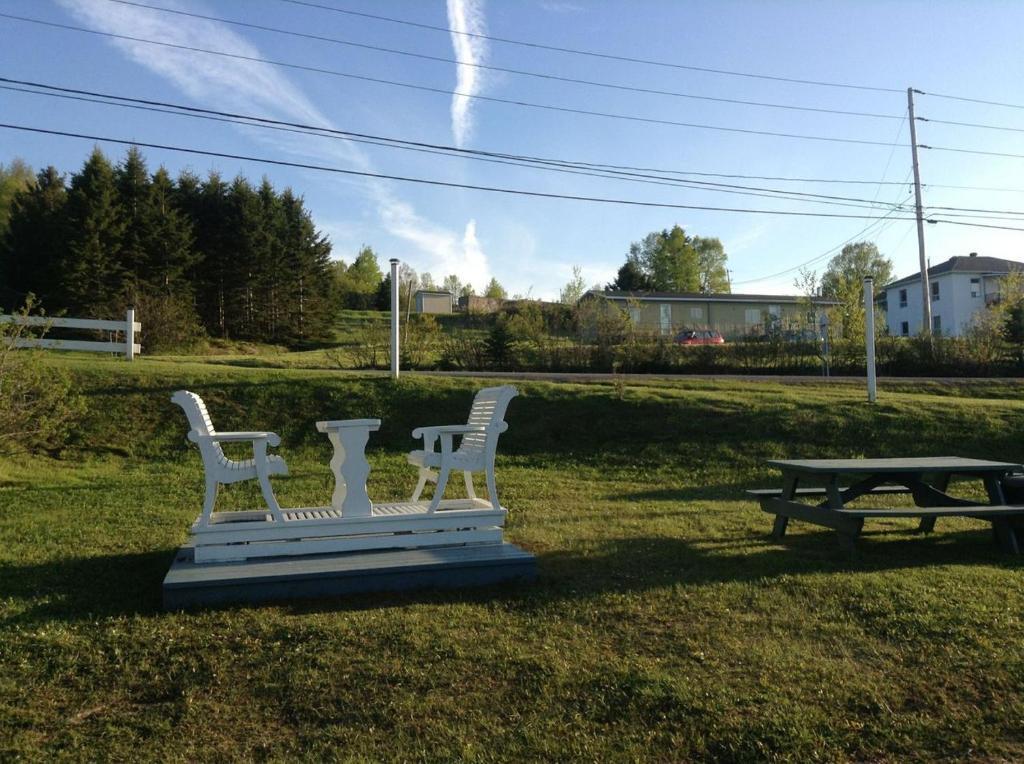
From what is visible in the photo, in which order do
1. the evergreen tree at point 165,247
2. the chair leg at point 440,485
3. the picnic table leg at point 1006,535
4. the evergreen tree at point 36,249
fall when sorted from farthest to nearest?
the evergreen tree at point 165,247, the evergreen tree at point 36,249, the picnic table leg at point 1006,535, the chair leg at point 440,485

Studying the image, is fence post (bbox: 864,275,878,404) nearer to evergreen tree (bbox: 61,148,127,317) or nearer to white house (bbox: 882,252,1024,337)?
evergreen tree (bbox: 61,148,127,317)

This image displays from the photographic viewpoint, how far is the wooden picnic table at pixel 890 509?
19.2 feet

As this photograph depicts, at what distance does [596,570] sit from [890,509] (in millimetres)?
2519

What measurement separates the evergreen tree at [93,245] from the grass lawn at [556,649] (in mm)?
23884

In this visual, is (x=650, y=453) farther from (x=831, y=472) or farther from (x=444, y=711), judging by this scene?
(x=444, y=711)

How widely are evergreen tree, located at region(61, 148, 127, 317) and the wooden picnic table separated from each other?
27.1 m

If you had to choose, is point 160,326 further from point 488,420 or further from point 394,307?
point 488,420

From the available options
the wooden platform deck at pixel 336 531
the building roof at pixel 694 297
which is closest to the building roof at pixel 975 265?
the building roof at pixel 694 297

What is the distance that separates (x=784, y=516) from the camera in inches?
257

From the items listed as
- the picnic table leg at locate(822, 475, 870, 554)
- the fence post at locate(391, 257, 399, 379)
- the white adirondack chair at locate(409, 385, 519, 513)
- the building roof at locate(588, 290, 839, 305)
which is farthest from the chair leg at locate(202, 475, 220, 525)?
the building roof at locate(588, 290, 839, 305)

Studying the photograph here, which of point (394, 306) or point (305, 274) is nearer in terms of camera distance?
point (394, 306)

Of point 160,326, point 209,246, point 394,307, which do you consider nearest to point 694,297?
point 209,246

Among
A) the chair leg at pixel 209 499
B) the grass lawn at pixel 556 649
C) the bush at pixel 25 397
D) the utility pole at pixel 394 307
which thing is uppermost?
the utility pole at pixel 394 307

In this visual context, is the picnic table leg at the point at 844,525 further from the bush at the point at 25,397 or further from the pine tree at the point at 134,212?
the pine tree at the point at 134,212
